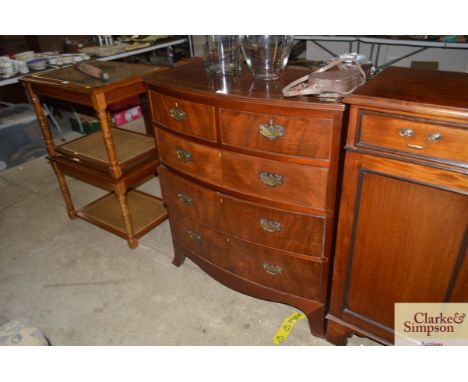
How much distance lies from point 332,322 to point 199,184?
87cm

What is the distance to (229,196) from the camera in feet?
5.24

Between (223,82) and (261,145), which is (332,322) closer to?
(261,145)

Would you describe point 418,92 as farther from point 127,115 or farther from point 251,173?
point 127,115

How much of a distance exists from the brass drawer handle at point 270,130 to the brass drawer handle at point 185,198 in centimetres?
60

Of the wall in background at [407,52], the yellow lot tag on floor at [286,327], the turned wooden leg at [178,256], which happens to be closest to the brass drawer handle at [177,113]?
the turned wooden leg at [178,256]

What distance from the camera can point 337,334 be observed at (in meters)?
1.67

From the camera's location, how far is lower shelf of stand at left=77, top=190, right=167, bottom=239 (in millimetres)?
2506

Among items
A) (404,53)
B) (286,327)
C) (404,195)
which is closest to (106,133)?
(286,327)

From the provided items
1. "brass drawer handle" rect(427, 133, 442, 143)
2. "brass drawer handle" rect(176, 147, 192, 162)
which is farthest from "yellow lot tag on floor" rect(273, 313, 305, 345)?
"brass drawer handle" rect(427, 133, 442, 143)

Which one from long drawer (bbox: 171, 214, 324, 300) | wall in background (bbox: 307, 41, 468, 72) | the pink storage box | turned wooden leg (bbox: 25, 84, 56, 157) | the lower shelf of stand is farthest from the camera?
the pink storage box

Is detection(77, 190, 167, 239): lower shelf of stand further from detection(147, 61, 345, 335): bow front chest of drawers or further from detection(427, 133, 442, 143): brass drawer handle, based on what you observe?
detection(427, 133, 442, 143): brass drawer handle

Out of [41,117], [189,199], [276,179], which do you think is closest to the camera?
[276,179]

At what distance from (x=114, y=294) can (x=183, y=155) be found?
96 cm

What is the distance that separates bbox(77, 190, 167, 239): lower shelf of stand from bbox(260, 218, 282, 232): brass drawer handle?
1.17 meters
